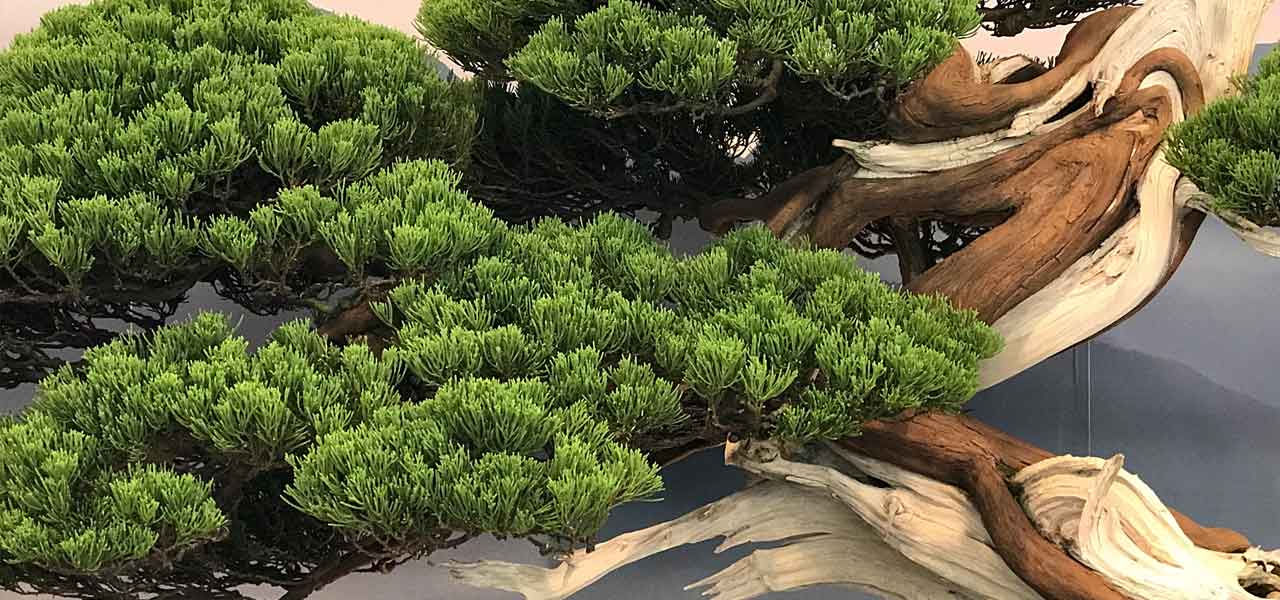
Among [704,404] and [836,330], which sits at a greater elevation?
[836,330]

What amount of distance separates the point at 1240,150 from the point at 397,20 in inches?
70.9

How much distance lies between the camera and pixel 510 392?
41.8 inches

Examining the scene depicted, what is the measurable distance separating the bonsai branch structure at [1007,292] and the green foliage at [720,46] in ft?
0.67

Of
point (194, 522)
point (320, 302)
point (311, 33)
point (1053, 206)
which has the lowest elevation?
point (194, 522)

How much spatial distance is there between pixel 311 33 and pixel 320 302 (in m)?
0.38

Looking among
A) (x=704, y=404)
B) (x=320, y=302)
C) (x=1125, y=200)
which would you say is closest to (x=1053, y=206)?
(x=1125, y=200)

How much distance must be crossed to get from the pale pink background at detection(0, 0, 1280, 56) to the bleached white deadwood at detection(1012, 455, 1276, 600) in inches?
48.7

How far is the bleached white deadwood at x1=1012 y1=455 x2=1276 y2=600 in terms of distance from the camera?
1406mm

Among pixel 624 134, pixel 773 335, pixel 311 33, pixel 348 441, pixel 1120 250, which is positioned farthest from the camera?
pixel 624 134

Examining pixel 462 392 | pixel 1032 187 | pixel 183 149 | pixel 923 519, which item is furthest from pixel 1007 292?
pixel 183 149

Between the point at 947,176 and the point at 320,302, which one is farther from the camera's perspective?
the point at 947,176

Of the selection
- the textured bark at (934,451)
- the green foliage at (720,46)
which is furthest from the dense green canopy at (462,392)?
the textured bark at (934,451)

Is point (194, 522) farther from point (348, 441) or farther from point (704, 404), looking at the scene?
point (704, 404)

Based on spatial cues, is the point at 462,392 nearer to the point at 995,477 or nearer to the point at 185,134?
the point at 185,134
